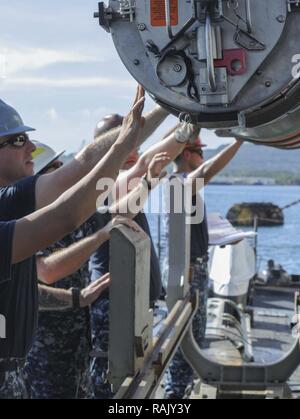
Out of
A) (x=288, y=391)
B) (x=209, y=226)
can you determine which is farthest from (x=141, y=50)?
(x=209, y=226)

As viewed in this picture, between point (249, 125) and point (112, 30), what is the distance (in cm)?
49

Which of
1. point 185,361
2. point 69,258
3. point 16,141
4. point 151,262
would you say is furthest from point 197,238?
point 16,141

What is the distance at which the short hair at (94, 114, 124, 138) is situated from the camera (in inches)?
152

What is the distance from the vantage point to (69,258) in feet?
10.6

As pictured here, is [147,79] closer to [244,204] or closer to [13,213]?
[13,213]

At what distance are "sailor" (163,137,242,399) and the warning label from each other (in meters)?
3.13

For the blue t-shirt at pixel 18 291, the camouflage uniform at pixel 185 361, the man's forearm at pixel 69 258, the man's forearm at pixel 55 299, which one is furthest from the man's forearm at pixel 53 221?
the camouflage uniform at pixel 185 361

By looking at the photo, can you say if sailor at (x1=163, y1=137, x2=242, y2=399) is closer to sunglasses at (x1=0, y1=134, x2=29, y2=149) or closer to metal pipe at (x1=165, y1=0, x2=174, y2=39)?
sunglasses at (x1=0, y1=134, x2=29, y2=149)

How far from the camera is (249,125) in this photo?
2061 millimetres

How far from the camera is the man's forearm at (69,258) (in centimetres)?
321

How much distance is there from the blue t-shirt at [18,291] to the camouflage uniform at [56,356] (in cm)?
87

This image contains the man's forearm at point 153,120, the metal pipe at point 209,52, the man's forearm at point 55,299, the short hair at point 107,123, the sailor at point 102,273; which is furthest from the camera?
the short hair at point 107,123

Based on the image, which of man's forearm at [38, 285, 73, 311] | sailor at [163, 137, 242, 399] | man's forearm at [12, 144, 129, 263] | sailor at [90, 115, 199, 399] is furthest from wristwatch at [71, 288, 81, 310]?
sailor at [163, 137, 242, 399]

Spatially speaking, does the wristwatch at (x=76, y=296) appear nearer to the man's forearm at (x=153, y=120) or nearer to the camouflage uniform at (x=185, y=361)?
the man's forearm at (x=153, y=120)
